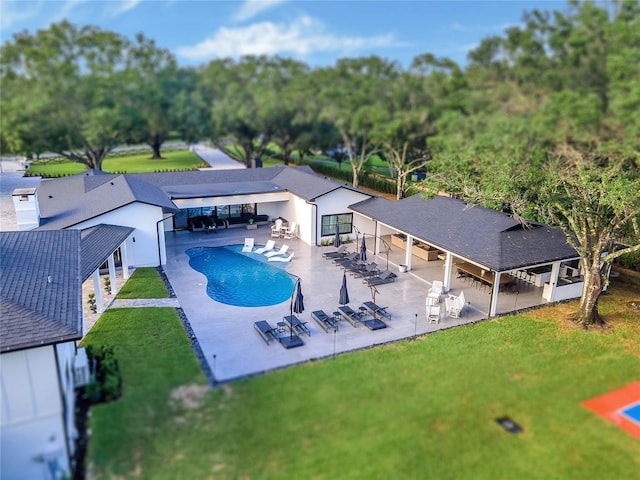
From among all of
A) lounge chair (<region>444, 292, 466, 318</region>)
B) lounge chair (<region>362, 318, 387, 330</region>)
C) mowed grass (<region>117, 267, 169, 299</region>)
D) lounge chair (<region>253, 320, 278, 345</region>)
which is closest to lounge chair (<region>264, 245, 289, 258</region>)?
mowed grass (<region>117, 267, 169, 299</region>)

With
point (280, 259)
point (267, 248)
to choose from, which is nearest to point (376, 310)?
point (280, 259)

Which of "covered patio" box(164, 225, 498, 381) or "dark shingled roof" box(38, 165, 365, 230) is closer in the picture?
"covered patio" box(164, 225, 498, 381)

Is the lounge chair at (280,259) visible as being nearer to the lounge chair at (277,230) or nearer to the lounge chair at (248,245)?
the lounge chair at (248,245)

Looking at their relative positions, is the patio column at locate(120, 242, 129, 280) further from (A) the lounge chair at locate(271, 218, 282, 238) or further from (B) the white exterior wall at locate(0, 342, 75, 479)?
(B) the white exterior wall at locate(0, 342, 75, 479)

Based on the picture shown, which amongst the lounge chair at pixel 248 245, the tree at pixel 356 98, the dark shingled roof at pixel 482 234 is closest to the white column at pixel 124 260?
the lounge chair at pixel 248 245

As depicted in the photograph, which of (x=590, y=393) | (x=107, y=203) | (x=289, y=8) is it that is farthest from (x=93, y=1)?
(x=590, y=393)
